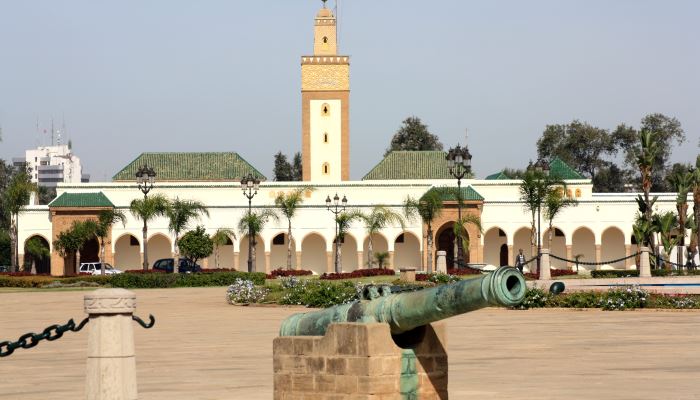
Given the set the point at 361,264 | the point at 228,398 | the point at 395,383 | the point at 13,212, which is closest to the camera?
the point at 395,383

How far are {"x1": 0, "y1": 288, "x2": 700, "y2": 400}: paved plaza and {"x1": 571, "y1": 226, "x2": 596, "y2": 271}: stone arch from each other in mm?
47083

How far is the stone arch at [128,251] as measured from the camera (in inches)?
2756

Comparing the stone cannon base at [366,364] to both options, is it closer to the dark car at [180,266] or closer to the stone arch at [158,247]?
the dark car at [180,266]

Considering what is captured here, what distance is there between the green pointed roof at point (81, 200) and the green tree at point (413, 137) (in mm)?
41349

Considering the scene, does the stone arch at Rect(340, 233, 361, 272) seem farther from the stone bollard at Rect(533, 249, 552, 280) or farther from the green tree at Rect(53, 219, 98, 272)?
the stone bollard at Rect(533, 249, 552, 280)

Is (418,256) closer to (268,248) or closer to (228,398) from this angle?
(268,248)

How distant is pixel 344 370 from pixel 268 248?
59784mm

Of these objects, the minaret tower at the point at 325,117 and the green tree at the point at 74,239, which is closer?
the green tree at the point at 74,239

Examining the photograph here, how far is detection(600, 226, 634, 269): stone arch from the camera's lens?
7238cm

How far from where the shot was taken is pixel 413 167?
76875 mm

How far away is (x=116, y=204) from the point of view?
72.9 metres

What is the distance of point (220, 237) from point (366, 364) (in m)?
58.7

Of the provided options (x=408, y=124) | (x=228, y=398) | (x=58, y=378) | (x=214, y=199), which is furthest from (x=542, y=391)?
(x=408, y=124)

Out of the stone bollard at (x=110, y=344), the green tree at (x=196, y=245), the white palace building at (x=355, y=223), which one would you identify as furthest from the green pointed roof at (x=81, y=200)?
the stone bollard at (x=110, y=344)
